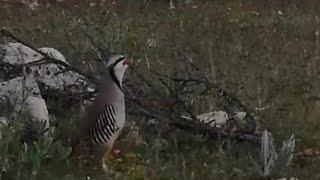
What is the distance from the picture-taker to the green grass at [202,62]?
8641 millimetres

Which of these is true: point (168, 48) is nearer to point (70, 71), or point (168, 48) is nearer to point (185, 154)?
point (70, 71)

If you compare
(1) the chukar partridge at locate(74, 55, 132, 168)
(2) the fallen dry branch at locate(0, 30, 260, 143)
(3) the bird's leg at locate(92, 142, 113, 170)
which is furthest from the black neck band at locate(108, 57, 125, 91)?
(2) the fallen dry branch at locate(0, 30, 260, 143)

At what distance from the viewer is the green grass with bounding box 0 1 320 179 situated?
8.64 meters

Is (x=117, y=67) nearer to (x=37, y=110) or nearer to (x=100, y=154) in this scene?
(x=100, y=154)

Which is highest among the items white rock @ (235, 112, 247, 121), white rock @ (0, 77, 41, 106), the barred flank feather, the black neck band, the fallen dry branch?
the black neck band

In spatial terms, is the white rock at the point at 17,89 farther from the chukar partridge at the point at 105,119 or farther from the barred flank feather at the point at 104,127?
the barred flank feather at the point at 104,127

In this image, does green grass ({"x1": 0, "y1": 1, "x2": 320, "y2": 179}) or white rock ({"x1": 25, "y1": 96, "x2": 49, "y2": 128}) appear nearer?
green grass ({"x1": 0, "y1": 1, "x2": 320, "y2": 179})

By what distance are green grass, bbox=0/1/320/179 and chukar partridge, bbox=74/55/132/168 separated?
0.78ft

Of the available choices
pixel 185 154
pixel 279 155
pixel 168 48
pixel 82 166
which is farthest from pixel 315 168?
pixel 168 48

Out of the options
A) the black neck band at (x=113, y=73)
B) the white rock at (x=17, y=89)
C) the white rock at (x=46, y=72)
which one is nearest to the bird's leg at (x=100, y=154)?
the black neck band at (x=113, y=73)

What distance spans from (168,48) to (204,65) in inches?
47.5

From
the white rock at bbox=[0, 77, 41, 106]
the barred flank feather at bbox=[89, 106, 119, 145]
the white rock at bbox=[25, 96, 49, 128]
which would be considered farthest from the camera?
the white rock at bbox=[0, 77, 41, 106]

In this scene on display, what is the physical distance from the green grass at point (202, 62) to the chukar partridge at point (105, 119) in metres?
0.24

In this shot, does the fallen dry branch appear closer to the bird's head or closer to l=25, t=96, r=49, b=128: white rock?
l=25, t=96, r=49, b=128: white rock
